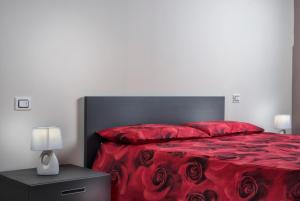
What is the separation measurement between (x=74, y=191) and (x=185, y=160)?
0.71m

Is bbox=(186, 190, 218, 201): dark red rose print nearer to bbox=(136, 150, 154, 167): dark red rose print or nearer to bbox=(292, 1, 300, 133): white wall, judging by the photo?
bbox=(136, 150, 154, 167): dark red rose print

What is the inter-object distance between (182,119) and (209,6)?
1143 millimetres

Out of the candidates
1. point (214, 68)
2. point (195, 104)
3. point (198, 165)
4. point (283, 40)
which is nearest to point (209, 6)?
point (214, 68)

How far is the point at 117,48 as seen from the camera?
3.59m

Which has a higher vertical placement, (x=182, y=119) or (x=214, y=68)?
(x=214, y=68)

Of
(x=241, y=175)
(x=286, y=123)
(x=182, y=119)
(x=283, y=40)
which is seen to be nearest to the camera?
(x=241, y=175)

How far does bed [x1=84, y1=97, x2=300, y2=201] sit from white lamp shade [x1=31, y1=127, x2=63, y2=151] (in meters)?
0.46

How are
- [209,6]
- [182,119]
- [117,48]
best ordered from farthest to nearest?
[209,6] → [182,119] → [117,48]

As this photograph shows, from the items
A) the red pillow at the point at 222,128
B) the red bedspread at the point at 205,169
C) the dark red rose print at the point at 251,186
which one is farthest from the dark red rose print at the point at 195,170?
the red pillow at the point at 222,128

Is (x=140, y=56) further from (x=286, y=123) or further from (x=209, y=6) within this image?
(x=286, y=123)

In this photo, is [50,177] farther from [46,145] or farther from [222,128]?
[222,128]

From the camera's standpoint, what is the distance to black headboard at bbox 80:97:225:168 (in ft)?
10.9

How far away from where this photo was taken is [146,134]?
3.16m

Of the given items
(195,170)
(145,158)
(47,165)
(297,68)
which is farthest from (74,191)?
(297,68)
